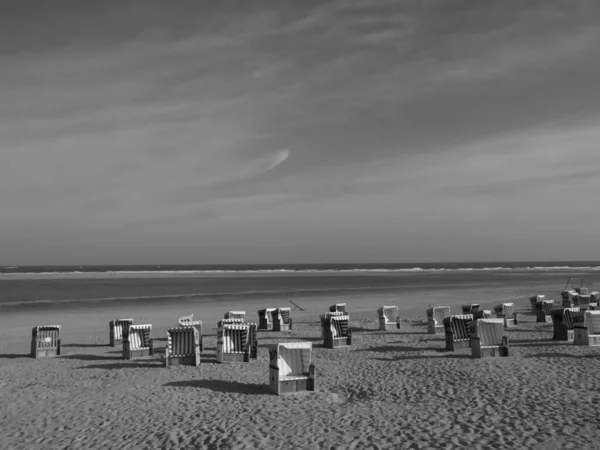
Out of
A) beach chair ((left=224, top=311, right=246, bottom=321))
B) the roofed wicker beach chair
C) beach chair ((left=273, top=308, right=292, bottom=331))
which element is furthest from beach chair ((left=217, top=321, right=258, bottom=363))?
the roofed wicker beach chair

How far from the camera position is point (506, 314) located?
24.4m

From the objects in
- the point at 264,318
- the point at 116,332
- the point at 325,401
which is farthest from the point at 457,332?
the point at 116,332

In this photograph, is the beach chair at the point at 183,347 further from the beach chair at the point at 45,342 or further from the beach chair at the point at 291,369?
the beach chair at the point at 45,342

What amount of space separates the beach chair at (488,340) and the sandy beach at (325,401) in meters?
0.36

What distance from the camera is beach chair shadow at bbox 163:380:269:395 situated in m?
11.7

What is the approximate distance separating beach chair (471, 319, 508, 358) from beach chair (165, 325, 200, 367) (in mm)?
8100

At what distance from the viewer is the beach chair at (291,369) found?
11328mm

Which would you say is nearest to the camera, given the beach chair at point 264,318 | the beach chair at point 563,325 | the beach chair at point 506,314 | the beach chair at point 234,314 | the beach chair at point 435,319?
the beach chair at point 563,325

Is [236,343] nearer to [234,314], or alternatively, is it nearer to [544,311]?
[234,314]

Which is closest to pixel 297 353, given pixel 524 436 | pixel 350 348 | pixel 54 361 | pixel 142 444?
pixel 142 444

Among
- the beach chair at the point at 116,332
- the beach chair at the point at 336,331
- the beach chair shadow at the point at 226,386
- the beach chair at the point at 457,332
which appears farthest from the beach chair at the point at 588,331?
the beach chair at the point at 116,332

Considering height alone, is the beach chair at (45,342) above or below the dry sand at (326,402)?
above

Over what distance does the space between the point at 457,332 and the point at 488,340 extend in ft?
5.00

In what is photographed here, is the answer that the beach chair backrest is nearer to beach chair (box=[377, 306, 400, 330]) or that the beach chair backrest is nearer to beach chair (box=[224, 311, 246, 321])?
beach chair (box=[377, 306, 400, 330])
